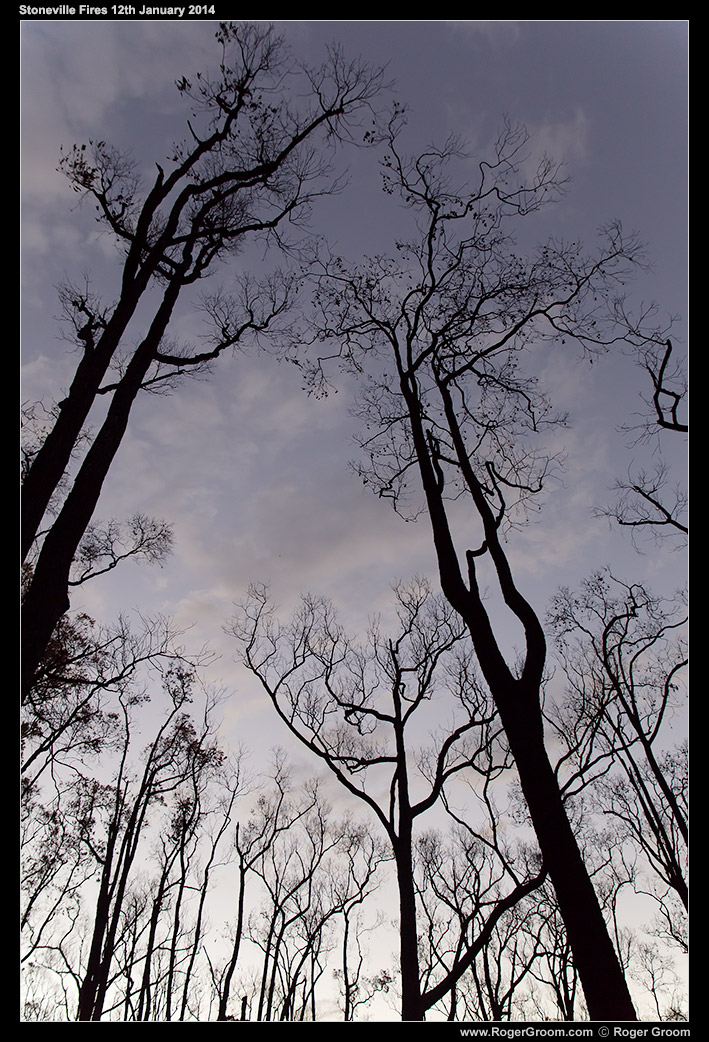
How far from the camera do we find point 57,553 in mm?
4996

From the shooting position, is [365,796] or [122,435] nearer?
[122,435]

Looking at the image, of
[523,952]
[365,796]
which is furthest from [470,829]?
[523,952]

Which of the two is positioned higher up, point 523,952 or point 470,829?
point 470,829

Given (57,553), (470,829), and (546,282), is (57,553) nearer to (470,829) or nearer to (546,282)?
(546,282)

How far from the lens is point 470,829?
53.4ft

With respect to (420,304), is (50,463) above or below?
below

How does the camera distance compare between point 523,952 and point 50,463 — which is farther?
point 523,952
